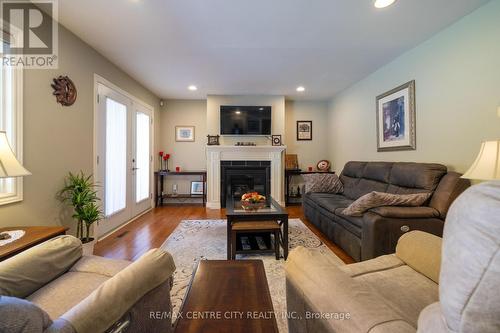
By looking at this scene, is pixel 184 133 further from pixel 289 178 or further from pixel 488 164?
pixel 488 164

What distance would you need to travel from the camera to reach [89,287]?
1.16m

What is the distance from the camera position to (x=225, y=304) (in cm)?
104

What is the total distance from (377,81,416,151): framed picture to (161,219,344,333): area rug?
5.85ft

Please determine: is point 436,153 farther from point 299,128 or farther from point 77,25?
point 77,25

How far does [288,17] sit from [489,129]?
218 centimetres

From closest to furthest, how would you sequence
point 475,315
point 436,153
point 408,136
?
point 475,315
point 436,153
point 408,136

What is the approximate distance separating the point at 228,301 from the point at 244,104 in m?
4.43

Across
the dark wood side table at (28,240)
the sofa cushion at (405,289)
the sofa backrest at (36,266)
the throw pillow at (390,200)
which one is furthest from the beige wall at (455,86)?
the dark wood side table at (28,240)

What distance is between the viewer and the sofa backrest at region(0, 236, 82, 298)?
3.35ft

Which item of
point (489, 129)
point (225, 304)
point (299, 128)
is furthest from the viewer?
point (299, 128)

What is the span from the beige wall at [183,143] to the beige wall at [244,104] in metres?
0.49

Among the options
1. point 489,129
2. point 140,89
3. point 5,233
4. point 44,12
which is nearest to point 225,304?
point 5,233

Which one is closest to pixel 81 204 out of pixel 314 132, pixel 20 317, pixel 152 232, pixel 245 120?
pixel 152 232

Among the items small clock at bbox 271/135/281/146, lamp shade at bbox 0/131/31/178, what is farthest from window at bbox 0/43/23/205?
small clock at bbox 271/135/281/146
